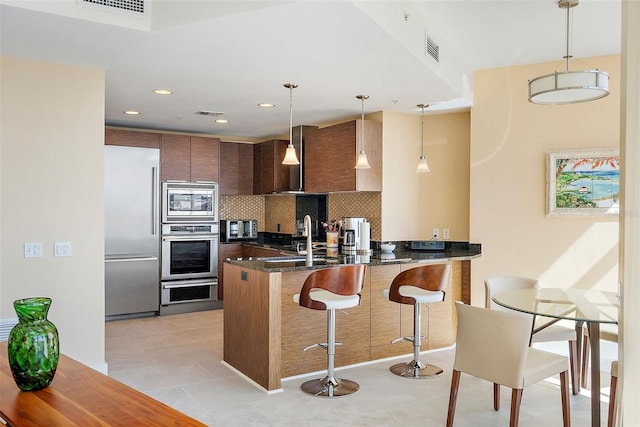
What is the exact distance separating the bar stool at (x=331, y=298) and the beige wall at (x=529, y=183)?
72.0 inches

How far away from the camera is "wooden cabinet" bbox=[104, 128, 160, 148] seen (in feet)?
19.6

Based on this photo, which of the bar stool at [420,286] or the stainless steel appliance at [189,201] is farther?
the stainless steel appliance at [189,201]

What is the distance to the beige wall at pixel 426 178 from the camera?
5.54 metres

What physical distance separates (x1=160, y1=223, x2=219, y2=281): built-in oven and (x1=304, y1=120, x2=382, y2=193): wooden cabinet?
5.47 ft

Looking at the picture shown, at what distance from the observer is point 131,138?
6.11 metres

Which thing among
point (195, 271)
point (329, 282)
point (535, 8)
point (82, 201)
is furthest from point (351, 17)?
point (195, 271)

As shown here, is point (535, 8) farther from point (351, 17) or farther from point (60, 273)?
point (60, 273)

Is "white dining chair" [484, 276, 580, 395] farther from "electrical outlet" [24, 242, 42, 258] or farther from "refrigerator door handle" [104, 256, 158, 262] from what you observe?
"refrigerator door handle" [104, 256, 158, 262]

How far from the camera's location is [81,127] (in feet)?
12.4

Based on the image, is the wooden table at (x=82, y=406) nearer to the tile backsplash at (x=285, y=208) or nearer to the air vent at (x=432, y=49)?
the air vent at (x=432, y=49)

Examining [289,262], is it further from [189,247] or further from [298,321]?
[189,247]

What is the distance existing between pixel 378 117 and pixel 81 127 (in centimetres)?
309

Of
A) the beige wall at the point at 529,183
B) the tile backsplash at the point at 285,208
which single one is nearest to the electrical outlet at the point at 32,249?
the tile backsplash at the point at 285,208

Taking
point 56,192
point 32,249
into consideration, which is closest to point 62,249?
point 32,249
